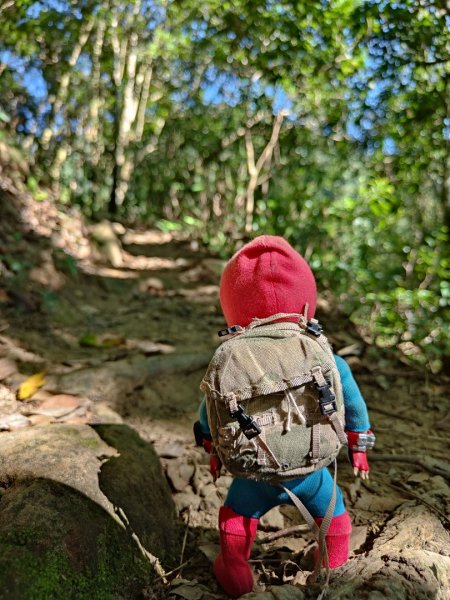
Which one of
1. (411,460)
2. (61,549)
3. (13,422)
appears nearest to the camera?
(61,549)

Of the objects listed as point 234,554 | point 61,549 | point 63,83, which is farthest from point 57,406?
point 63,83

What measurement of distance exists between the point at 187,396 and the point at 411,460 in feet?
5.54

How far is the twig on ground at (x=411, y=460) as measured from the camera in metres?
2.39

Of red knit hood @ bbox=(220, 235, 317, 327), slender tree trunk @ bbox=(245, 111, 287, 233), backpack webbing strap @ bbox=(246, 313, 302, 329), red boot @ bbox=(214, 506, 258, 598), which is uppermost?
slender tree trunk @ bbox=(245, 111, 287, 233)

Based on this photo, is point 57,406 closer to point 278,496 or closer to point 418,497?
point 278,496

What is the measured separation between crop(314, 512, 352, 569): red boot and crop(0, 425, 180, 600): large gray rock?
0.67 metres

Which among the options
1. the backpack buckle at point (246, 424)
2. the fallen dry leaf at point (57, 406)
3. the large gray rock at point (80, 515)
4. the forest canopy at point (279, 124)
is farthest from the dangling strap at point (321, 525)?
the forest canopy at point (279, 124)

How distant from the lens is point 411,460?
8.32 ft

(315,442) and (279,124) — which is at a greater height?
(279,124)

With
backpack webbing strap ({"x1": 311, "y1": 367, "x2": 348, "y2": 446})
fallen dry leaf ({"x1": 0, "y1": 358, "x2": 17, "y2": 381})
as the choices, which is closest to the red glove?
backpack webbing strap ({"x1": 311, "y1": 367, "x2": 348, "y2": 446})

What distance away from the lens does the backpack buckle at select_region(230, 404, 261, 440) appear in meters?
Answer: 1.55

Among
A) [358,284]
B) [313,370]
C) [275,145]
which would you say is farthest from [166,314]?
[275,145]

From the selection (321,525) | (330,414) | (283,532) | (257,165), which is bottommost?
(283,532)

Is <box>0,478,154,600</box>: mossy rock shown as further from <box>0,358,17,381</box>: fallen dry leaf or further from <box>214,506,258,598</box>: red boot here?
<box>0,358,17,381</box>: fallen dry leaf
